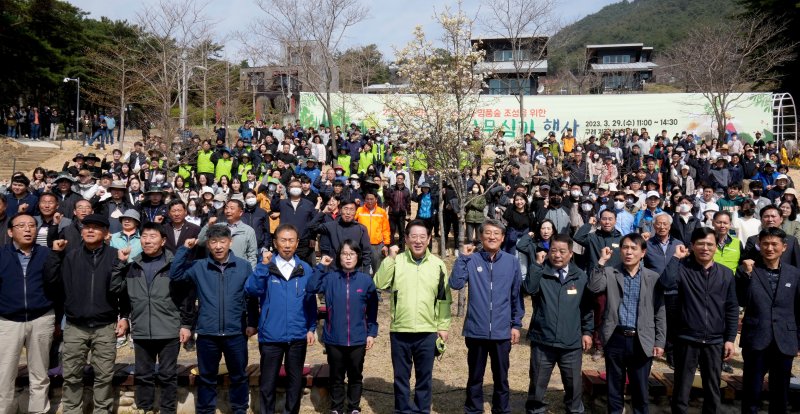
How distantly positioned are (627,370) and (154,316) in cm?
442

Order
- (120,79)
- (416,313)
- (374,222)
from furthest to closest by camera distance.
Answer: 1. (120,79)
2. (374,222)
3. (416,313)

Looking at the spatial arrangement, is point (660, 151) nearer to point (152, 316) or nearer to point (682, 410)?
point (682, 410)

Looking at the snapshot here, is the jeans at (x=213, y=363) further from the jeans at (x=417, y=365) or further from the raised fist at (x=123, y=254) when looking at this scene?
the jeans at (x=417, y=365)

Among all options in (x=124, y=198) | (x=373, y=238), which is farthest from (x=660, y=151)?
(x=124, y=198)

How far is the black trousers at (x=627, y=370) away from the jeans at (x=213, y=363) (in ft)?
11.1

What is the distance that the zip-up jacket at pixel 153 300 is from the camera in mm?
5281

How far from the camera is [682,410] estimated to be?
204 inches

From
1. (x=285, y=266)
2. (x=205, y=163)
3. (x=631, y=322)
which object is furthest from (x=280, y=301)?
(x=205, y=163)

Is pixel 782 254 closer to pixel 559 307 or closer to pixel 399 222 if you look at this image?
pixel 559 307

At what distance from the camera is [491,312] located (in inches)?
204

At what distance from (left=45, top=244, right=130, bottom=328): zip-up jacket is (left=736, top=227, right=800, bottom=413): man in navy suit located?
5.82 metres

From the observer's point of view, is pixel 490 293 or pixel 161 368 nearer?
pixel 490 293

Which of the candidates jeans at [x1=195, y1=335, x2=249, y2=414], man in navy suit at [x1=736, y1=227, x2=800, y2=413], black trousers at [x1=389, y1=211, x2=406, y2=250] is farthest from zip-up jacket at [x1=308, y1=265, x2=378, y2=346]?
black trousers at [x1=389, y1=211, x2=406, y2=250]

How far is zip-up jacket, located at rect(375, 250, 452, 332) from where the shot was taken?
5.20 metres
